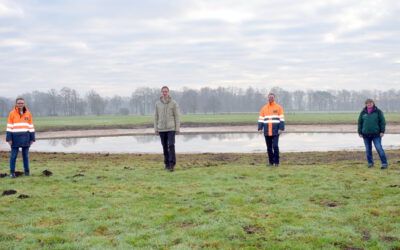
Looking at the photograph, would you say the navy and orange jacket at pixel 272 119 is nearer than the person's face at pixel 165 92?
No

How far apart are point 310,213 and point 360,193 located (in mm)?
2143

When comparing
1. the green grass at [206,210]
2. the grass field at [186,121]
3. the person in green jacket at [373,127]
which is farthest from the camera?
the grass field at [186,121]

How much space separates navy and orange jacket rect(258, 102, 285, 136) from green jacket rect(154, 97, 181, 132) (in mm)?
2727

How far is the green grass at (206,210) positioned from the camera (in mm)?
5637

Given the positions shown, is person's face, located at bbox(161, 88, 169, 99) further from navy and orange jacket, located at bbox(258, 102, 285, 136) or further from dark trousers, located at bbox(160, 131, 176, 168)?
navy and orange jacket, located at bbox(258, 102, 285, 136)

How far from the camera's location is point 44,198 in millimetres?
8445

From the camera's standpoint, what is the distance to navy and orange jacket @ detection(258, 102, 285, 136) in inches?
488

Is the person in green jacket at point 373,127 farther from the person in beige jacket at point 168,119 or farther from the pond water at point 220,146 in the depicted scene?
the pond water at point 220,146

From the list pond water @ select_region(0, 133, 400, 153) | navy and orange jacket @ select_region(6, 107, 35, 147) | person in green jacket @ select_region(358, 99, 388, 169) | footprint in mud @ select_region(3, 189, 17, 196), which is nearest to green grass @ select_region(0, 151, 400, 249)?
footprint in mud @ select_region(3, 189, 17, 196)

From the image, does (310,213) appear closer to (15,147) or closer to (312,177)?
(312,177)

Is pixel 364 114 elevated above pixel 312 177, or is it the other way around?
pixel 364 114

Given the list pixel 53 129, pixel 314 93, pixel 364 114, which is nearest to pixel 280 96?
pixel 314 93

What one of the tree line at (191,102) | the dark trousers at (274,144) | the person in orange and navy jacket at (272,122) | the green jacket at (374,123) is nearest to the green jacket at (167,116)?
the person in orange and navy jacket at (272,122)

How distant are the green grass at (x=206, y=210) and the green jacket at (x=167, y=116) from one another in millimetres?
1484
